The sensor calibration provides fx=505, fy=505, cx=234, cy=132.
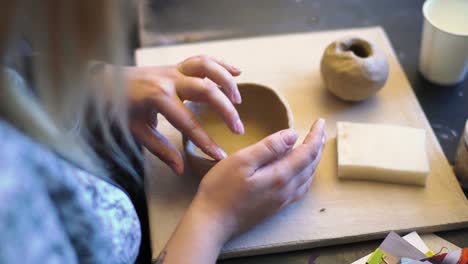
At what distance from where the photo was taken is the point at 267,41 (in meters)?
0.92

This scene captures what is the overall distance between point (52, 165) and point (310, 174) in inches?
13.0

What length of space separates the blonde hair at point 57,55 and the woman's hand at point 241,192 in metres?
0.14

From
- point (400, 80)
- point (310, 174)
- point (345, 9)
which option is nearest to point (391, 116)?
point (400, 80)

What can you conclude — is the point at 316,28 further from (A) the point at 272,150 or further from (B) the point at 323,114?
(A) the point at 272,150

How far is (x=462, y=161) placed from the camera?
2.31ft

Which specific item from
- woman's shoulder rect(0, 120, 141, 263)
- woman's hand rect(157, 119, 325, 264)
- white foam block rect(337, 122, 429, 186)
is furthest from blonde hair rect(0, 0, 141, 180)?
white foam block rect(337, 122, 429, 186)

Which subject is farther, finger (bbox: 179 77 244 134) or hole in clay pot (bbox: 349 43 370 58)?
hole in clay pot (bbox: 349 43 370 58)

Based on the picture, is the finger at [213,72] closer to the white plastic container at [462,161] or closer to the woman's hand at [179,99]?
the woman's hand at [179,99]

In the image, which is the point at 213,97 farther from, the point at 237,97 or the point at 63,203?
the point at 63,203

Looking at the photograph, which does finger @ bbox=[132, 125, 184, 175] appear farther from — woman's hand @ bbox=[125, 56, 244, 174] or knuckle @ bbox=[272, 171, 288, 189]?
knuckle @ bbox=[272, 171, 288, 189]

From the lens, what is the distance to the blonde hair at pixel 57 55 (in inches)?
17.2

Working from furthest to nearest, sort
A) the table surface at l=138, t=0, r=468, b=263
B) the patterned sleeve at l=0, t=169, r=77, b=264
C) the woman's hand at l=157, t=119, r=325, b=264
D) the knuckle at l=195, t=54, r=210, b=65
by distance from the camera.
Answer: the table surface at l=138, t=0, r=468, b=263 → the knuckle at l=195, t=54, r=210, b=65 → the woman's hand at l=157, t=119, r=325, b=264 → the patterned sleeve at l=0, t=169, r=77, b=264

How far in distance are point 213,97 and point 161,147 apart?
10 cm

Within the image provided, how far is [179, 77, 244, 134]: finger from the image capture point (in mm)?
662
